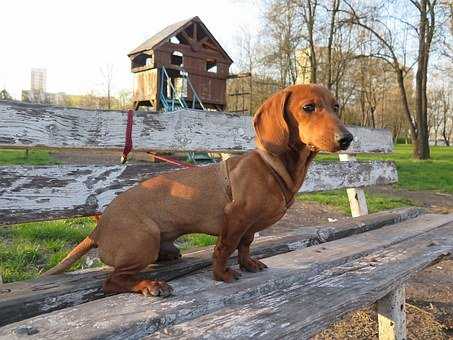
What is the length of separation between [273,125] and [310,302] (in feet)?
2.16

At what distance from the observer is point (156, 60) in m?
16.3

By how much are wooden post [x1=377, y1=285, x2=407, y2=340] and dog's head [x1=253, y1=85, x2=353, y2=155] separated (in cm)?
117

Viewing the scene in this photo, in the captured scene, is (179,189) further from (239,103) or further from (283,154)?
(239,103)

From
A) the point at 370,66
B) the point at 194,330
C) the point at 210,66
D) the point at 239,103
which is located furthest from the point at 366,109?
the point at 194,330

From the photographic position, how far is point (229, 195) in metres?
1.81

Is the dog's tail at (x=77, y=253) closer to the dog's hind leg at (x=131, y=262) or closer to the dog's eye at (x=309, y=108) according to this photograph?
the dog's hind leg at (x=131, y=262)

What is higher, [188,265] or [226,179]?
[226,179]

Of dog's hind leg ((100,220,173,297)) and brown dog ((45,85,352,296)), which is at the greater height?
brown dog ((45,85,352,296))

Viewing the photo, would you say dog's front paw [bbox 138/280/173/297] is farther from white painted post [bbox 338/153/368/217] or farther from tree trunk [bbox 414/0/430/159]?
tree trunk [bbox 414/0/430/159]

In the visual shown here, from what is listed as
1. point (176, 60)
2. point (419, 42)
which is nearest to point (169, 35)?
point (176, 60)

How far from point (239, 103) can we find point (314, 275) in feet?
105

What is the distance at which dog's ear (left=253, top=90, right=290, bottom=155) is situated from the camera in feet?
5.82

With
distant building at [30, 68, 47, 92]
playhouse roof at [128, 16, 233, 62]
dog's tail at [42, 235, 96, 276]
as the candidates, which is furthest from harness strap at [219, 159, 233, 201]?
distant building at [30, 68, 47, 92]

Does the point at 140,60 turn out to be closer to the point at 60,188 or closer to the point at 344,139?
the point at 60,188
